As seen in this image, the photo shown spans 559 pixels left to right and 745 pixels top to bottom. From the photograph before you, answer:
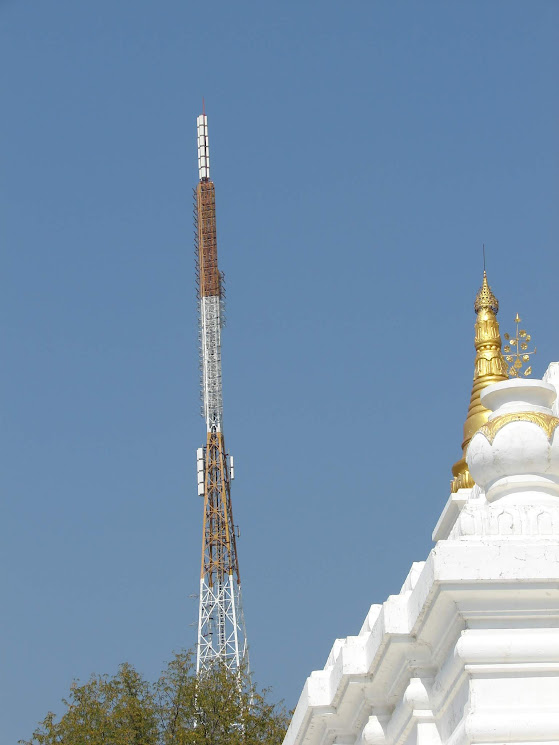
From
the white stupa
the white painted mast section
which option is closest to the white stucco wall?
the white stupa

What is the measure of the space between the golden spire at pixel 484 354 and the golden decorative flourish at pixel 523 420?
17.8 metres

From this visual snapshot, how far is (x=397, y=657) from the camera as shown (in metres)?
9.73

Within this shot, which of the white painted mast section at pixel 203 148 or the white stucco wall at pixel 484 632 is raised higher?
the white painted mast section at pixel 203 148

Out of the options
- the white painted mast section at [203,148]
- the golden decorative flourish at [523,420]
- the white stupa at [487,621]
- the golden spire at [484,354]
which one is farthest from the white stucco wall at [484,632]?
the white painted mast section at [203,148]

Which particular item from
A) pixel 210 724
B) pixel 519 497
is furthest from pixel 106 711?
pixel 519 497

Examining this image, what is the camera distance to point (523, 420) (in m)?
9.73

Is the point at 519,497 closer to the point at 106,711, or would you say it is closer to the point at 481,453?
the point at 481,453

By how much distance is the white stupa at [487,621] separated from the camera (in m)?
8.59

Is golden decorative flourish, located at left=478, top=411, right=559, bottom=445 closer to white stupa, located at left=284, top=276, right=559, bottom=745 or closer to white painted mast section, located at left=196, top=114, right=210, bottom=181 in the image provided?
white stupa, located at left=284, top=276, right=559, bottom=745

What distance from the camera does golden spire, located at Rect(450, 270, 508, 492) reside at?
2811 cm

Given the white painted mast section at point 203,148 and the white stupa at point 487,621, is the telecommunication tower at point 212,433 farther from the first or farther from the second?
the white stupa at point 487,621

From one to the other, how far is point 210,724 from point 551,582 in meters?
23.5

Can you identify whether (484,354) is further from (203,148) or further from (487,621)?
(203,148)

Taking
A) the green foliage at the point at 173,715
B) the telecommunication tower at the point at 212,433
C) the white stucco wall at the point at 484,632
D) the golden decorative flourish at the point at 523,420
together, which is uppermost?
the telecommunication tower at the point at 212,433
